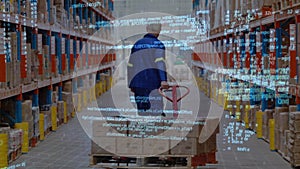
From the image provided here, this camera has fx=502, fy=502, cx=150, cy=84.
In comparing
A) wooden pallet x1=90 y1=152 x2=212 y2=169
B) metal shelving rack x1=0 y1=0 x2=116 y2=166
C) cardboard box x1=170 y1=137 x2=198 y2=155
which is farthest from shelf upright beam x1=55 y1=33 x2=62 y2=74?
cardboard box x1=170 y1=137 x2=198 y2=155

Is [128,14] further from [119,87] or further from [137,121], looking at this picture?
[137,121]

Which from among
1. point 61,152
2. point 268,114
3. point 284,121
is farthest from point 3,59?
point 268,114

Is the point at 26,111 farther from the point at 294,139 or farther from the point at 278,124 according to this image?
the point at 294,139

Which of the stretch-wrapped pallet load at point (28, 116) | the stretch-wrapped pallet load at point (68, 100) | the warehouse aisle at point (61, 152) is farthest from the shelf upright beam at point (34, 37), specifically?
the stretch-wrapped pallet load at point (68, 100)

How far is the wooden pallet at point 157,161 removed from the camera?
15.9 feet

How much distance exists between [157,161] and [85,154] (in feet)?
5.77

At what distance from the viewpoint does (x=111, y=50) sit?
63.8 ft

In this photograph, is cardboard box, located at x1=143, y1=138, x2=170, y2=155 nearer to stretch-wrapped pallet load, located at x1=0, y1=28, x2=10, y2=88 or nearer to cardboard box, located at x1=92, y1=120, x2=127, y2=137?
cardboard box, located at x1=92, y1=120, x2=127, y2=137

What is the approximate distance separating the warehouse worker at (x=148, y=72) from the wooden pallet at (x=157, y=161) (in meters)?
0.49

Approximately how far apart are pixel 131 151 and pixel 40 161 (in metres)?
1.74

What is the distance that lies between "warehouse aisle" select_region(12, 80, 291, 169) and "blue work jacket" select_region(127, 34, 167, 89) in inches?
52.0

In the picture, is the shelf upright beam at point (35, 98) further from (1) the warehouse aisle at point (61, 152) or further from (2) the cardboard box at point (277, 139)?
(2) the cardboard box at point (277, 139)

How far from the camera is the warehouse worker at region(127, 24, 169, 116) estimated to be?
4938 millimetres

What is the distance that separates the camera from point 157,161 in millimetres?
4977
